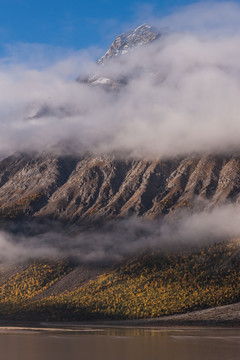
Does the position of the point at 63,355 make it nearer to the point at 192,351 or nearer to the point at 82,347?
the point at 82,347

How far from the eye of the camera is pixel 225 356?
109 metres

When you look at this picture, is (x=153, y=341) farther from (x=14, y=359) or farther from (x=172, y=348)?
(x=14, y=359)

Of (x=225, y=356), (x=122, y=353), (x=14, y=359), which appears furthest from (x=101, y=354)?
(x=225, y=356)

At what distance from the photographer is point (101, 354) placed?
110312 mm

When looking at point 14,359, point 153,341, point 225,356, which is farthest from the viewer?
point 153,341

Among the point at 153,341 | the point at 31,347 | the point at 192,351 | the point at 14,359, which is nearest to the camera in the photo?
the point at 14,359

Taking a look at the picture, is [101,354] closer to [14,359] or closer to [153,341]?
[14,359]

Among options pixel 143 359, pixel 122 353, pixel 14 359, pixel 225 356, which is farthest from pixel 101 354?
pixel 225 356

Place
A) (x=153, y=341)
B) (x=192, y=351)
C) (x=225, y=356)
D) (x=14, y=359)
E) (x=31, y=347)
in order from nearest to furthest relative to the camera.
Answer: (x=14, y=359)
(x=225, y=356)
(x=192, y=351)
(x=31, y=347)
(x=153, y=341)

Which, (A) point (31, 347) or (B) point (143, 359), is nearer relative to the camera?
(B) point (143, 359)

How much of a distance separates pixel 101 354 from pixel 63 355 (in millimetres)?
8428

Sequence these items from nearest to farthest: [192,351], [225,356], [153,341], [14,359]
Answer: [14,359] → [225,356] → [192,351] → [153,341]

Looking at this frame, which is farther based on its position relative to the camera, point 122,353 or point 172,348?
point 172,348

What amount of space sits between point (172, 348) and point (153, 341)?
2097 cm
